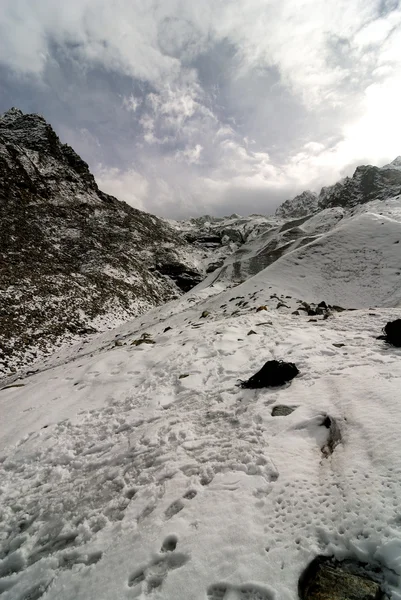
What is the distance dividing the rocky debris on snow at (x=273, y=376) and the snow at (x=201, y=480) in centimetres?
29

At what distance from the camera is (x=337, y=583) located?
3021mm

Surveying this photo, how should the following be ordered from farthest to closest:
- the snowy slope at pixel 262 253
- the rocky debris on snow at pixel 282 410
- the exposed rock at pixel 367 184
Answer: the exposed rock at pixel 367 184
the snowy slope at pixel 262 253
the rocky debris on snow at pixel 282 410

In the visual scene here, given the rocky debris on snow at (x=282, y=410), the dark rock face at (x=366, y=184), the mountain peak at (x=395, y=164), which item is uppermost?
the mountain peak at (x=395, y=164)

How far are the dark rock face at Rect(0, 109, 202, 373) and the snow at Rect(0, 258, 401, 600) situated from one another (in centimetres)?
1413

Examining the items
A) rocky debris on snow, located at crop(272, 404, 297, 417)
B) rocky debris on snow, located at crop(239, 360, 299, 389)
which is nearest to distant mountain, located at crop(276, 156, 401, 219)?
rocky debris on snow, located at crop(239, 360, 299, 389)

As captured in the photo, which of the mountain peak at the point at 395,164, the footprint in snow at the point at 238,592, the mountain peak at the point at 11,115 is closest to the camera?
the footprint in snow at the point at 238,592

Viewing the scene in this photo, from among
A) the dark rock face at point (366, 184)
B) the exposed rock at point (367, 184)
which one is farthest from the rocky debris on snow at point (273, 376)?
the dark rock face at point (366, 184)

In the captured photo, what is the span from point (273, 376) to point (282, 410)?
4.60 ft

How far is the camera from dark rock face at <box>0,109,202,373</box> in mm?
24047

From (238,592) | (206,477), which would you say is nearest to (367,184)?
(206,477)

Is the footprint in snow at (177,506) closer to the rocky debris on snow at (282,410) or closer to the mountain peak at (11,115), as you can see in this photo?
the rocky debris on snow at (282,410)

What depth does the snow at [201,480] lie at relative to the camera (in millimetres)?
3447

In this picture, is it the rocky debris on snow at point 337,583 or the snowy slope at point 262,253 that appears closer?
the rocky debris on snow at point 337,583

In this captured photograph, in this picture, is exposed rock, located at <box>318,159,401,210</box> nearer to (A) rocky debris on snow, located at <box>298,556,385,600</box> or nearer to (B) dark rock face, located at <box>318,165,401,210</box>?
(B) dark rock face, located at <box>318,165,401,210</box>
